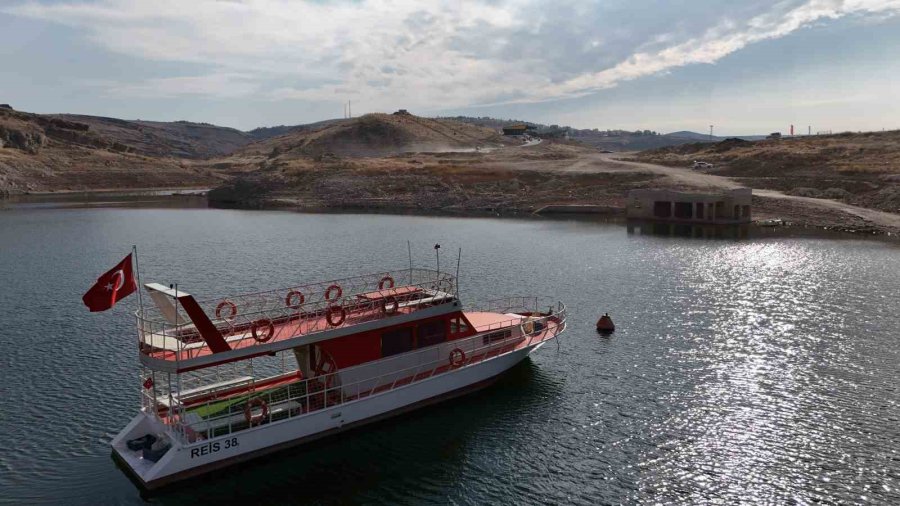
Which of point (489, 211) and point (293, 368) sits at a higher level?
point (489, 211)

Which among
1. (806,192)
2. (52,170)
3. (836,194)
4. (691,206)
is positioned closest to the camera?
(691,206)

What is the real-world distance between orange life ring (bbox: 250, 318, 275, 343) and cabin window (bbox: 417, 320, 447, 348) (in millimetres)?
6957

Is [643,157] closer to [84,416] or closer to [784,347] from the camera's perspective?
[784,347]

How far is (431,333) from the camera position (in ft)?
100

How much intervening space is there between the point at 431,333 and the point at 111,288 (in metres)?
14.1

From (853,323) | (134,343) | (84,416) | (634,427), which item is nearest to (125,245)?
(134,343)

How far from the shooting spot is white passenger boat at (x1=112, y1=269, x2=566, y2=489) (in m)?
23.6

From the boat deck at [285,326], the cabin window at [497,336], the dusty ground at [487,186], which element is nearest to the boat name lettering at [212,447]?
the boat deck at [285,326]

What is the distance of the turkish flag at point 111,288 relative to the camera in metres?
21.9

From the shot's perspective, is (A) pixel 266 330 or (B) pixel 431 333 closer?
(A) pixel 266 330

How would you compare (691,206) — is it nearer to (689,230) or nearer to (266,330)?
(689,230)

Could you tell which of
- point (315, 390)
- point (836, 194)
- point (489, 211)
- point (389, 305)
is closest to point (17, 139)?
point (489, 211)

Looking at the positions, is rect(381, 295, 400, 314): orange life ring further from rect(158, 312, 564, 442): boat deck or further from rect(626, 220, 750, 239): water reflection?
rect(626, 220, 750, 239): water reflection

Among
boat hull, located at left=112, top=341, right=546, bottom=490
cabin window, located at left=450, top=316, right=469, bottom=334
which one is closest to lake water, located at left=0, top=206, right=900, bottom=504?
boat hull, located at left=112, top=341, right=546, bottom=490
